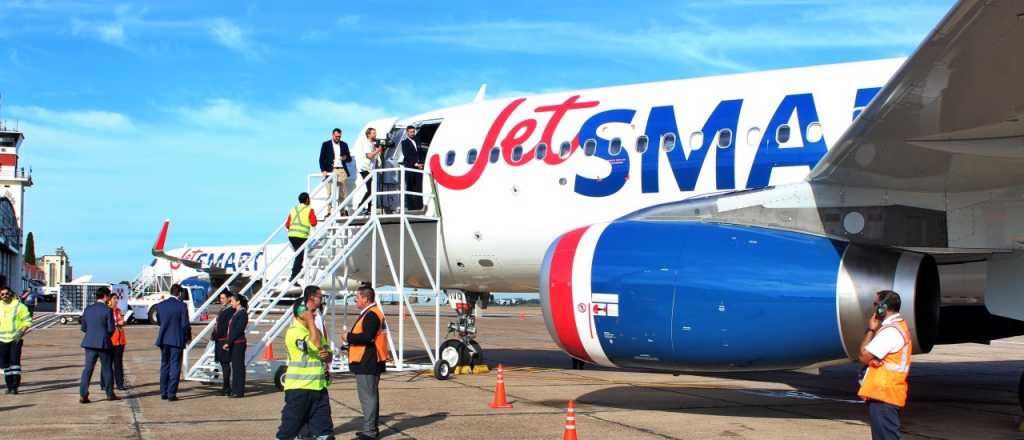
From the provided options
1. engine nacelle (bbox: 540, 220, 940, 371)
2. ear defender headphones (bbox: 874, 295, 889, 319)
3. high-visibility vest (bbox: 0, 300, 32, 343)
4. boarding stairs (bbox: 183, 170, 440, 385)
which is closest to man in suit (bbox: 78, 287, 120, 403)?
boarding stairs (bbox: 183, 170, 440, 385)

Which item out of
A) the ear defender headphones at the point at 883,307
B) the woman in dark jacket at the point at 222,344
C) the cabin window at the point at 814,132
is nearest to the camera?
the ear defender headphones at the point at 883,307

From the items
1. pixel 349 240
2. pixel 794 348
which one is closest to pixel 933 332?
pixel 794 348

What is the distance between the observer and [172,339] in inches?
500

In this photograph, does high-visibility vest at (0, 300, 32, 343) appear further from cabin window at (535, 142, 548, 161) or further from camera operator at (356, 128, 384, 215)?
cabin window at (535, 142, 548, 161)

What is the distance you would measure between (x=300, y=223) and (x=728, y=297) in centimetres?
861

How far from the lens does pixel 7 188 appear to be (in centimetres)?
9869

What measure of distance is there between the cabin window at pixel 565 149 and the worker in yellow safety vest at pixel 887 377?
21.2ft

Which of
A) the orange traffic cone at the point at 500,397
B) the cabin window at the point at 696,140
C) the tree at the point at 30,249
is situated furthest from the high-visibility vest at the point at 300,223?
the tree at the point at 30,249

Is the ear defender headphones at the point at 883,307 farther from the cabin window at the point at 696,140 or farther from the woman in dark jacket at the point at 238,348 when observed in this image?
the woman in dark jacket at the point at 238,348

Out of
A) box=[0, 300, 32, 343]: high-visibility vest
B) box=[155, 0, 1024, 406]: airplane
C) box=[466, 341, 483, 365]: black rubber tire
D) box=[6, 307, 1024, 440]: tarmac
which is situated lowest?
box=[6, 307, 1024, 440]: tarmac

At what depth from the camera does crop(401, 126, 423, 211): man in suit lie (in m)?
15.2

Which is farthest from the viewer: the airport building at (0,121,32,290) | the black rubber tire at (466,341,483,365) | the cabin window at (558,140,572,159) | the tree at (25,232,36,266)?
the tree at (25,232,36,266)

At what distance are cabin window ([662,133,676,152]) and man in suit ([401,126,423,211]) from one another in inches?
178

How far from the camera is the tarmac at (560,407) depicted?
31.4 ft
